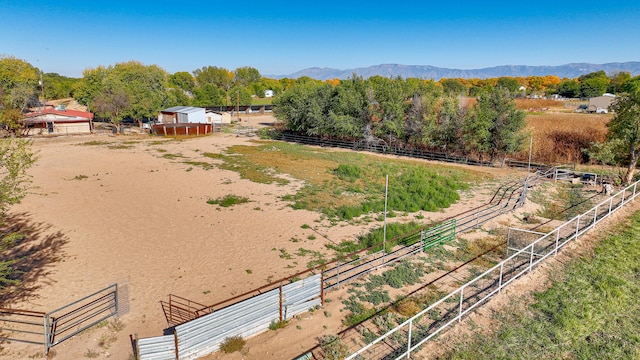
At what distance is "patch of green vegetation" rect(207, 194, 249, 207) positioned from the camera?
22844 mm

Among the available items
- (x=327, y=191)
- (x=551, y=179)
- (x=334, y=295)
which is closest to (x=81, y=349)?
(x=334, y=295)

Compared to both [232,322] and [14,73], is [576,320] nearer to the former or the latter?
[232,322]

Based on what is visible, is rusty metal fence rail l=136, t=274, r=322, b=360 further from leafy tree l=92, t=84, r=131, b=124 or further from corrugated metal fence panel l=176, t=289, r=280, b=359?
leafy tree l=92, t=84, r=131, b=124

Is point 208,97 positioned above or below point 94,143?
above

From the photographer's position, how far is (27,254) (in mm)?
16188

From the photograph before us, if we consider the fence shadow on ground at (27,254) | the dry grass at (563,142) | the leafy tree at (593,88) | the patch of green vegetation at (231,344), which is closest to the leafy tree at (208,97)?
the dry grass at (563,142)

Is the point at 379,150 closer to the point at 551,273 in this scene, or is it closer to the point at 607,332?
the point at 551,273

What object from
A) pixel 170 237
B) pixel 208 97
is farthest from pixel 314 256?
pixel 208 97

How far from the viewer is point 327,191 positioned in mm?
25922

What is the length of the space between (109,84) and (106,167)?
3801 cm

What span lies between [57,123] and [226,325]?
53863mm

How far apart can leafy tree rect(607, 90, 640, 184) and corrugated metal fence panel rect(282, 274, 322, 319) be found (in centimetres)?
2379

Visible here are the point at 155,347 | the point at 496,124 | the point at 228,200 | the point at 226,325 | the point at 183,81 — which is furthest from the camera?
the point at 183,81

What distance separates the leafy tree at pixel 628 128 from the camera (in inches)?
942
